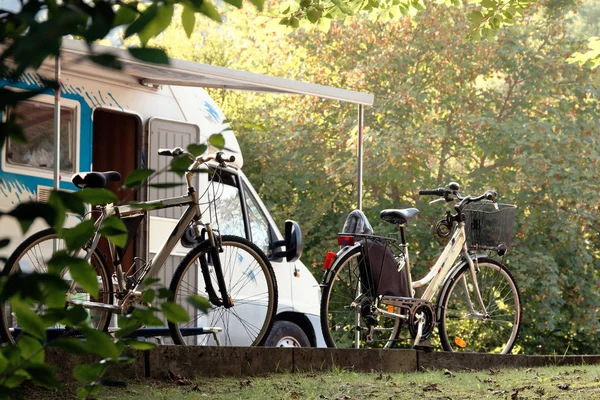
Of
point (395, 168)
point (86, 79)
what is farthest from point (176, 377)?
point (395, 168)

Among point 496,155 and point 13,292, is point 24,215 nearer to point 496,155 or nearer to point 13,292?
point 13,292

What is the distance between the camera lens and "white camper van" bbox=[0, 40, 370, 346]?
7023mm

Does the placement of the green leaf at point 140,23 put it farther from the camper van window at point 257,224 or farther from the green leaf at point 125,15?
the camper van window at point 257,224

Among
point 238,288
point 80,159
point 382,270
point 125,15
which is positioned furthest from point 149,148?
point 125,15

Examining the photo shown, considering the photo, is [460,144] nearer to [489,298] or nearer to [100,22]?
[489,298]

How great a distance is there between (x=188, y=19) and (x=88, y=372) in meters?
0.47

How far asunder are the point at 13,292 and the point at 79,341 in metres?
0.16

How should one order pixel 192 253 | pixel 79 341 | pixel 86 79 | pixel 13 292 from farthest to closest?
pixel 86 79 < pixel 192 253 < pixel 79 341 < pixel 13 292

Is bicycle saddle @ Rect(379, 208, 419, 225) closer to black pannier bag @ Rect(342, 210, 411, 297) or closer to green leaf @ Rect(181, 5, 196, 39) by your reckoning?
black pannier bag @ Rect(342, 210, 411, 297)

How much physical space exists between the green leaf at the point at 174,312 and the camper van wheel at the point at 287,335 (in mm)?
6381

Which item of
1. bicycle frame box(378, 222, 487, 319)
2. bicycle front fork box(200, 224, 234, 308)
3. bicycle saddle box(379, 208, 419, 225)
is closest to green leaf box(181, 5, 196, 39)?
bicycle front fork box(200, 224, 234, 308)

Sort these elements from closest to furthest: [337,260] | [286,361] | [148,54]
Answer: [148,54]
[286,361]
[337,260]

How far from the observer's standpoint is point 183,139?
819 cm

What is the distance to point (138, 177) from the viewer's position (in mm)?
1366
